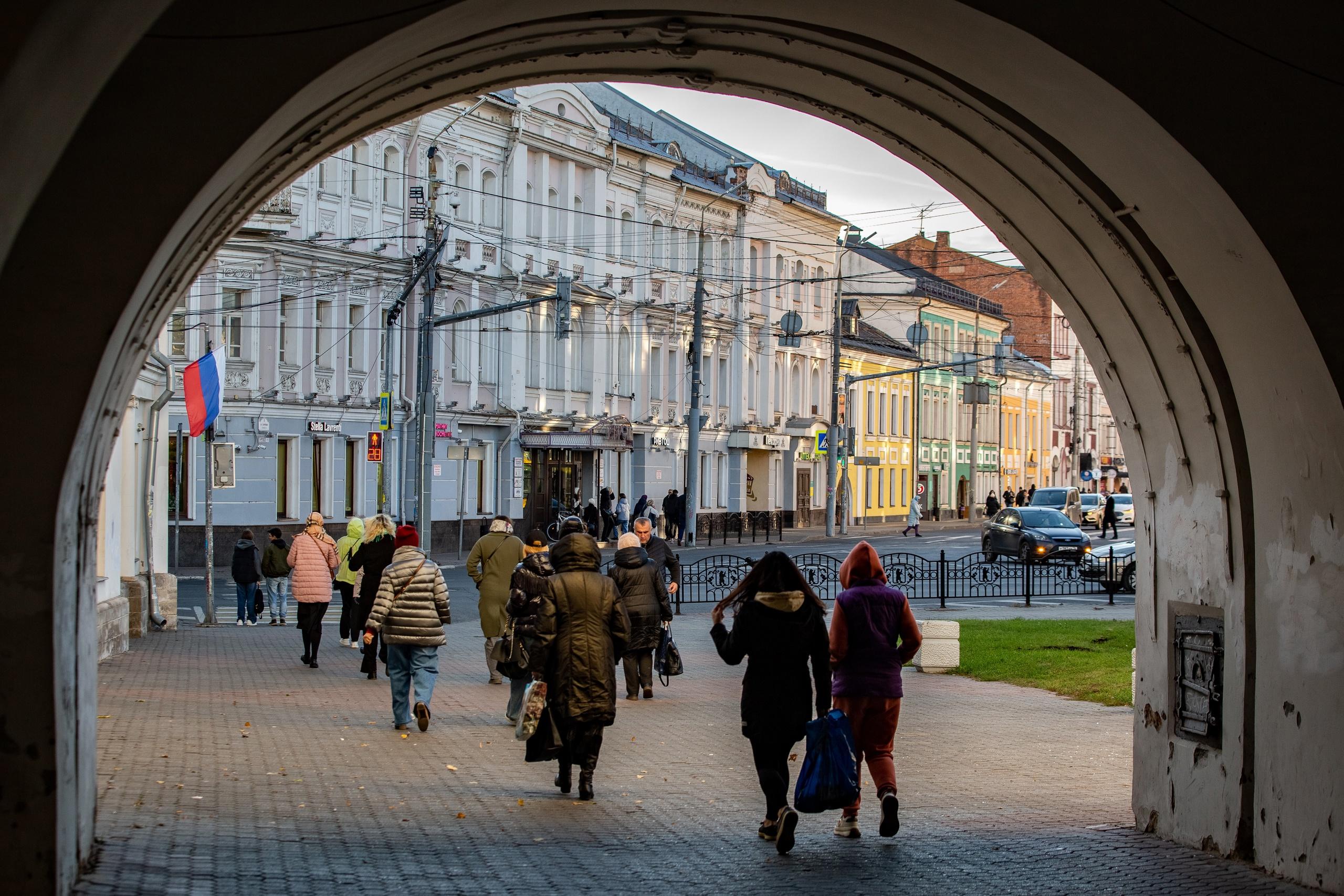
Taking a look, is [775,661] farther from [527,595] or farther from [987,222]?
[527,595]

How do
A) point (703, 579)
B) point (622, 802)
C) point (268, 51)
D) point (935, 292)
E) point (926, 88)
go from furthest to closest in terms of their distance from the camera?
point (935, 292), point (703, 579), point (622, 802), point (926, 88), point (268, 51)

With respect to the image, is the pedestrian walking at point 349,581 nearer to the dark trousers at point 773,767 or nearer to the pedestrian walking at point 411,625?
the pedestrian walking at point 411,625

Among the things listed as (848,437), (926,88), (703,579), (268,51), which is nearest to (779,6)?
(926,88)

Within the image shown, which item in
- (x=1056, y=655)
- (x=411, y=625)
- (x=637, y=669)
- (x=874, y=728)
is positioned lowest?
(x=1056, y=655)

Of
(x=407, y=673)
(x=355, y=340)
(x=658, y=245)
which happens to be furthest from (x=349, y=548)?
(x=658, y=245)

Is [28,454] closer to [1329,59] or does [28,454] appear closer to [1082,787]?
[1329,59]

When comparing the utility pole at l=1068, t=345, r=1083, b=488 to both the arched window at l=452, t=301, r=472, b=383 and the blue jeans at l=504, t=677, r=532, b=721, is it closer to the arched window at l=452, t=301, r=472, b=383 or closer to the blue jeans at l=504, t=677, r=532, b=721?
the arched window at l=452, t=301, r=472, b=383

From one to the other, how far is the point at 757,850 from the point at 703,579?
21042 millimetres

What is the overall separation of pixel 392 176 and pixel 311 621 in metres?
25.1

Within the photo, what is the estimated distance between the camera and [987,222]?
30.5ft

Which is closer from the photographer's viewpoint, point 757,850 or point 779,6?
point 779,6

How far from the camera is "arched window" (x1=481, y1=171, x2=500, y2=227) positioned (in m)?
44.5

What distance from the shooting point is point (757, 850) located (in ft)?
27.2

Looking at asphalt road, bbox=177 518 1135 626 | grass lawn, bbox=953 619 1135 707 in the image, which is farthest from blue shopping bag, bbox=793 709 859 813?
asphalt road, bbox=177 518 1135 626
